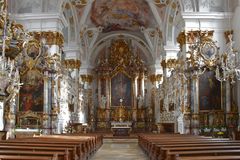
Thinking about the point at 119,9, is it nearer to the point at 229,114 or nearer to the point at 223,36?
the point at 223,36

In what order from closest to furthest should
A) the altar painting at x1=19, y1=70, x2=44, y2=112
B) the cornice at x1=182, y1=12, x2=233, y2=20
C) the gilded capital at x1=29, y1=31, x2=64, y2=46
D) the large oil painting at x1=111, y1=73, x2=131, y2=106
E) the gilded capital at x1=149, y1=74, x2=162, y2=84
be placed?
the altar painting at x1=19, y1=70, x2=44, y2=112 < the cornice at x1=182, y1=12, x2=233, y2=20 < the gilded capital at x1=29, y1=31, x2=64, y2=46 < the gilded capital at x1=149, y1=74, x2=162, y2=84 < the large oil painting at x1=111, y1=73, x2=131, y2=106

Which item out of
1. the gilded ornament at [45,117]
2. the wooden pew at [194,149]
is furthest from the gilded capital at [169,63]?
the wooden pew at [194,149]

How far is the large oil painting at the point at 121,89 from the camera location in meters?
32.6

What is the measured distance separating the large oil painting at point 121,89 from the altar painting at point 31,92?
14.7 metres

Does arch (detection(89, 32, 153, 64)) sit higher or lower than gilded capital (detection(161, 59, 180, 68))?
higher

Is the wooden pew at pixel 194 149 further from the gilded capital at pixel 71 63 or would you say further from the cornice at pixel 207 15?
the gilded capital at pixel 71 63

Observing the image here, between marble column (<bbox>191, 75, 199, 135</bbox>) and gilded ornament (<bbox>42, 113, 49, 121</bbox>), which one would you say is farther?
gilded ornament (<bbox>42, 113, 49, 121</bbox>)

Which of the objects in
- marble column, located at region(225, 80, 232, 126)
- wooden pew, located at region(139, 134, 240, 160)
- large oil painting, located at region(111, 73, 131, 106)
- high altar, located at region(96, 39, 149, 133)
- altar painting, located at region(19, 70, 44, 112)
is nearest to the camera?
wooden pew, located at region(139, 134, 240, 160)

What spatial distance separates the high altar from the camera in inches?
1260

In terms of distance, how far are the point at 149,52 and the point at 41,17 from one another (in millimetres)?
15636

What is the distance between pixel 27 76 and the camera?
18.0m

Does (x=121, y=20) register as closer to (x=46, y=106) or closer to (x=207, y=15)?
(x=207, y=15)

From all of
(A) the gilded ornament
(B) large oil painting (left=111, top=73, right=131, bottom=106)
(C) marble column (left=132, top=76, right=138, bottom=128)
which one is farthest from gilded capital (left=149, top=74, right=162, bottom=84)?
(A) the gilded ornament

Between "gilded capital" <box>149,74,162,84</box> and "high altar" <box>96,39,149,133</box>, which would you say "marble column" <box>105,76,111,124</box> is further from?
"gilded capital" <box>149,74,162,84</box>
